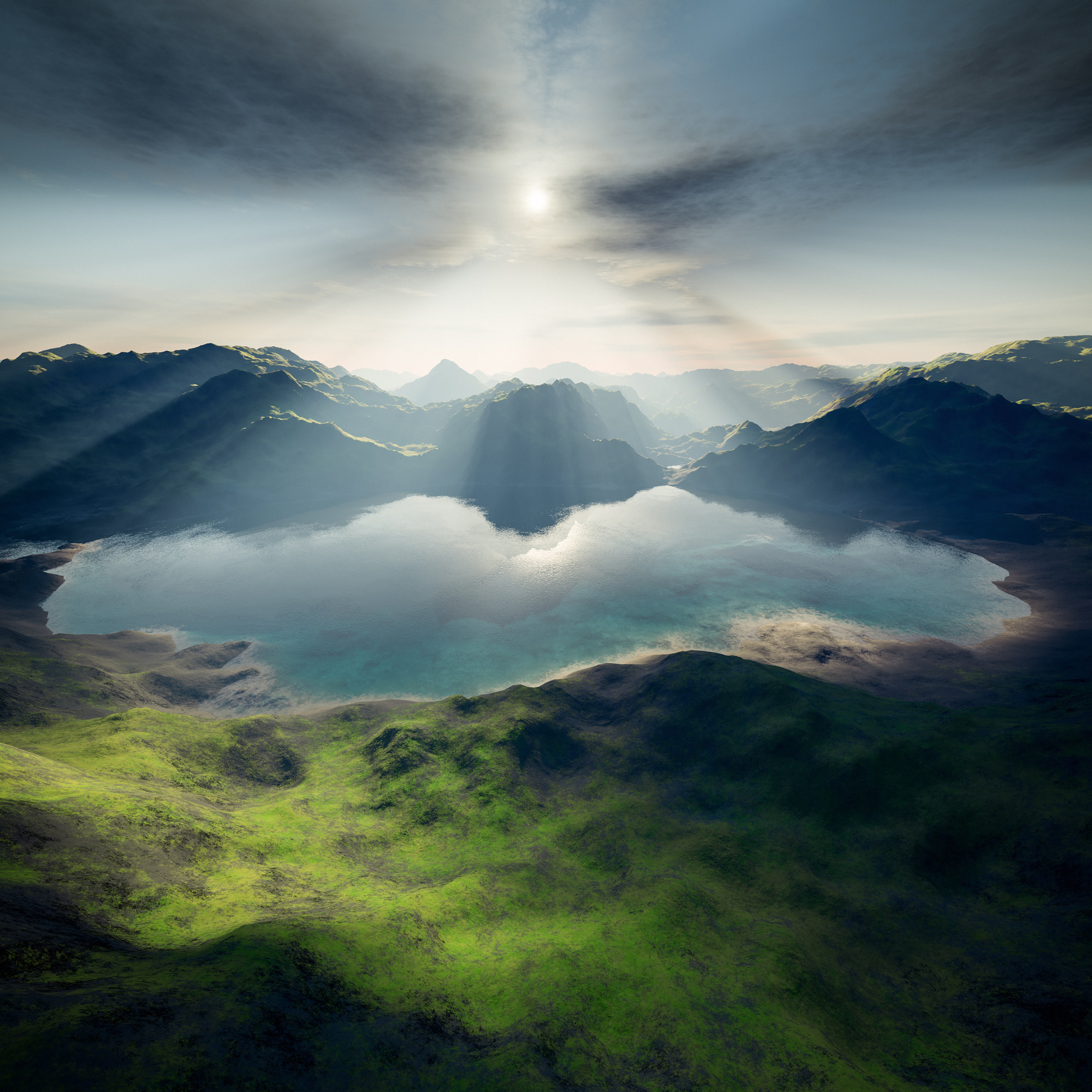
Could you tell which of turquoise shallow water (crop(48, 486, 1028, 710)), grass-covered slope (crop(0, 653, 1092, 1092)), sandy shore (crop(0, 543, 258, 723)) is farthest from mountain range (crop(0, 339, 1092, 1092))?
turquoise shallow water (crop(48, 486, 1028, 710))

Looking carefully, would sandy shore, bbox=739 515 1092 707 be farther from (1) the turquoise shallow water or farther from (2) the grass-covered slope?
(2) the grass-covered slope

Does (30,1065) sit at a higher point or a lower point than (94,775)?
higher

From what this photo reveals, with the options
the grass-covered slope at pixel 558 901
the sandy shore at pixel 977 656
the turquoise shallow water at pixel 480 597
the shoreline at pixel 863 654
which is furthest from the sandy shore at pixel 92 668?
the sandy shore at pixel 977 656

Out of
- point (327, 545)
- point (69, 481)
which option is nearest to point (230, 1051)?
point (327, 545)

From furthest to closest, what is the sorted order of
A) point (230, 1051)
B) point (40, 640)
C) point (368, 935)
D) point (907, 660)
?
point (907, 660), point (40, 640), point (368, 935), point (230, 1051)

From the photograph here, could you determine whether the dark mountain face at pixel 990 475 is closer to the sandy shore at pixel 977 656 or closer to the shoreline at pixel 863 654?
the sandy shore at pixel 977 656

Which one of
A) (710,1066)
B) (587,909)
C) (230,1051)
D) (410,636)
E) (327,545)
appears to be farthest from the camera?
(327,545)

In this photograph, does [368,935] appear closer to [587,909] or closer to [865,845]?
[587,909]

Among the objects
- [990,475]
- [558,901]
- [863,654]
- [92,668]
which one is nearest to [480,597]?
[92,668]

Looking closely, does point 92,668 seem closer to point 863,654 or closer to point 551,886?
point 551,886
